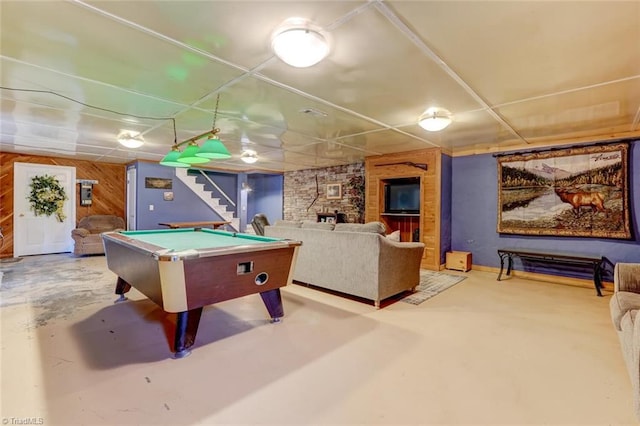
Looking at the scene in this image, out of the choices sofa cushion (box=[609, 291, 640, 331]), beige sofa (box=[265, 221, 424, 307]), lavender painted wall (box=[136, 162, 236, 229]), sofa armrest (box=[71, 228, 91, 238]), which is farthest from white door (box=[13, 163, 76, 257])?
sofa cushion (box=[609, 291, 640, 331])

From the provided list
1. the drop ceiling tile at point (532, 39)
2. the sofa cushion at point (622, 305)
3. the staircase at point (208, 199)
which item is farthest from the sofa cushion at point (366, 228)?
the staircase at point (208, 199)

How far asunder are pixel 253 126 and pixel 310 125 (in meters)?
0.83

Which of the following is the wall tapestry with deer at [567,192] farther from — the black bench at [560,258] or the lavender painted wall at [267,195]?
the lavender painted wall at [267,195]

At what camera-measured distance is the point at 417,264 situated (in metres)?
4.04

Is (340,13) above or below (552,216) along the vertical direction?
above

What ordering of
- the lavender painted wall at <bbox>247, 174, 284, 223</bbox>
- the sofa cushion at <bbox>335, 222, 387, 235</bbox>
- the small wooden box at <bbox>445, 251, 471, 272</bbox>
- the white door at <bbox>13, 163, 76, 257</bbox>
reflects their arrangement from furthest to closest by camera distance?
the lavender painted wall at <bbox>247, 174, 284, 223</bbox> → the white door at <bbox>13, 163, 76, 257</bbox> → the small wooden box at <bbox>445, 251, 471, 272</bbox> → the sofa cushion at <bbox>335, 222, 387, 235</bbox>

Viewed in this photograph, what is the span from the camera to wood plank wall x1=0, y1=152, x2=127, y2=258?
636cm

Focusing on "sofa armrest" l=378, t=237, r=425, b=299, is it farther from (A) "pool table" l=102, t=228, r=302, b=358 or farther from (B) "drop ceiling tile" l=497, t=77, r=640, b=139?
(B) "drop ceiling tile" l=497, t=77, r=640, b=139

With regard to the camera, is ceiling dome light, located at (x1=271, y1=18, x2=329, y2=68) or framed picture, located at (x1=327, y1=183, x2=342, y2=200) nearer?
ceiling dome light, located at (x1=271, y1=18, x2=329, y2=68)

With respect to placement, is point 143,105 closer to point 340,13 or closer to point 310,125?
point 310,125

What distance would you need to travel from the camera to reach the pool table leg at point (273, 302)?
296 cm

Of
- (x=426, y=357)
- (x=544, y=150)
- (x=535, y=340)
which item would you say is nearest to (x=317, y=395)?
(x=426, y=357)

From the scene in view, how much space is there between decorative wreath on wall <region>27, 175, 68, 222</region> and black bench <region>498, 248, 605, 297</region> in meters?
9.35

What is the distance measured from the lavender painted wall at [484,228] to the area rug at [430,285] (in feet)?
3.12
